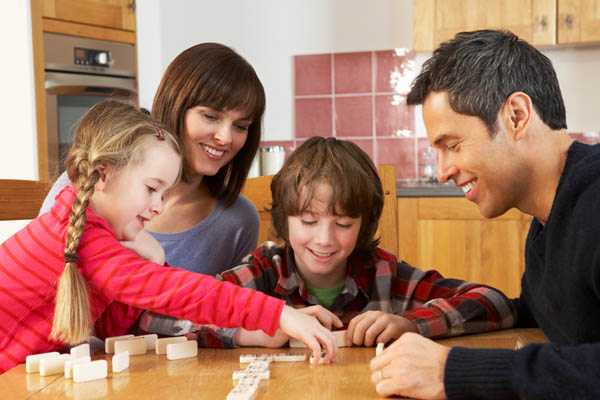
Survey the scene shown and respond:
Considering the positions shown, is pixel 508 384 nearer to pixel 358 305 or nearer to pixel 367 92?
pixel 358 305

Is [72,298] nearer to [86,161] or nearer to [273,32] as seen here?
[86,161]

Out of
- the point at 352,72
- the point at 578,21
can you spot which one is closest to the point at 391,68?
the point at 352,72

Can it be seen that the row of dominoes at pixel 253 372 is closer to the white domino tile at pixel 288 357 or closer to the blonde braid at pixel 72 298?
the white domino tile at pixel 288 357

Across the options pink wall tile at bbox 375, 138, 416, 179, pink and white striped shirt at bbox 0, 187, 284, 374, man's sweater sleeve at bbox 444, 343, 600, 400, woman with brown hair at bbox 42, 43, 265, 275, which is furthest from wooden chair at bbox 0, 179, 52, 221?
pink wall tile at bbox 375, 138, 416, 179

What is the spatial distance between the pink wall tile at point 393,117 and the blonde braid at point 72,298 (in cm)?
301

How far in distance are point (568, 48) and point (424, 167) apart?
105 cm

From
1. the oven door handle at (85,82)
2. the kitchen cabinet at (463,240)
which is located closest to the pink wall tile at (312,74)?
the oven door handle at (85,82)

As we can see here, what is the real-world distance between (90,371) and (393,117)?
3.22 m

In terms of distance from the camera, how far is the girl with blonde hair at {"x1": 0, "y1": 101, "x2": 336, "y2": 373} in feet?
3.84

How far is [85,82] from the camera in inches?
141

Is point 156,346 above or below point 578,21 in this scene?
below

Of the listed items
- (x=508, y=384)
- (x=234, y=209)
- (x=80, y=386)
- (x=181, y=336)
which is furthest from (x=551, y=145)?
(x=234, y=209)

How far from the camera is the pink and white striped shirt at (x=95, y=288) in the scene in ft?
3.85

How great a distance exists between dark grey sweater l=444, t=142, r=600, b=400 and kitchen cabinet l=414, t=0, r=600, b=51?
8.19 feet
